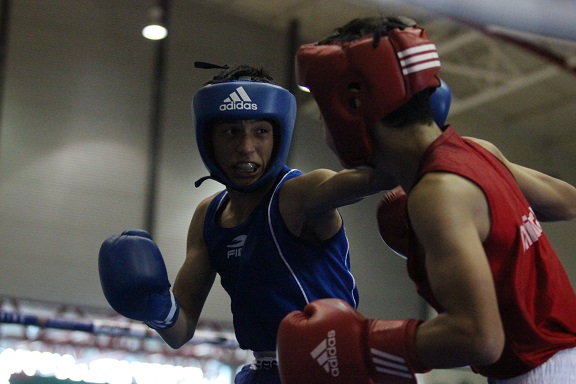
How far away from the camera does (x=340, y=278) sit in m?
2.44

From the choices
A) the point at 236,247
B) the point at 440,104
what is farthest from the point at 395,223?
the point at 236,247

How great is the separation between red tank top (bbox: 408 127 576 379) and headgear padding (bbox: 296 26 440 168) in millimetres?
133

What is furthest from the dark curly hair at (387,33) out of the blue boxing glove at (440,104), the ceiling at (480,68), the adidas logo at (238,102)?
the ceiling at (480,68)

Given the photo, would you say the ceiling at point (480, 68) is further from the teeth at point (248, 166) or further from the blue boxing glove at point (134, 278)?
the blue boxing glove at point (134, 278)

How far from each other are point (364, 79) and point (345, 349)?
1.80 ft

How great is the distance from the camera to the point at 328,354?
1687mm

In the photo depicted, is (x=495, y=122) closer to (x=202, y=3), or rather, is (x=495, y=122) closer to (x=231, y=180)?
(x=202, y=3)

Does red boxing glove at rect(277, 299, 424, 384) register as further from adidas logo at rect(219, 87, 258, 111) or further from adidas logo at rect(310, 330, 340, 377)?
adidas logo at rect(219, 87, 258, 111)

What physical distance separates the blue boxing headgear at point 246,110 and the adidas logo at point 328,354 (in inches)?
34.3

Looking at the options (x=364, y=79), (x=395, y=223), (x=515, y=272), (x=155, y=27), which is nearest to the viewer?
(x=515, y=272)

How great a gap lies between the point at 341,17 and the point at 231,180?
7.99m

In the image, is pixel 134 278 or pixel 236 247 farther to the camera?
pixel 236 247

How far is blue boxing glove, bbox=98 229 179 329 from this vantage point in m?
2.30

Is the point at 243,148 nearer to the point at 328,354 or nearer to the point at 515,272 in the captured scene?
the point at 328,354
